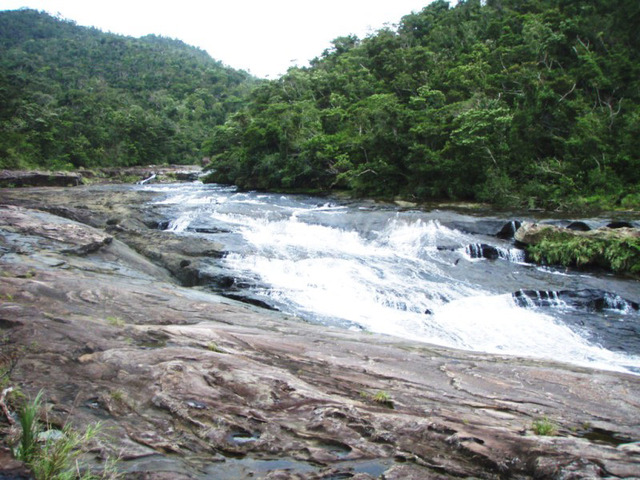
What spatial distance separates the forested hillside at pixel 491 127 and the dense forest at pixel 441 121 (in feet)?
0.31

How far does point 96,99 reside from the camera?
66.5 m

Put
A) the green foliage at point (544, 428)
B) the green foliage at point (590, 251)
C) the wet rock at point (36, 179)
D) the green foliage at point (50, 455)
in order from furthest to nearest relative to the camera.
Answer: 1. the wet rock at point (36, 179)
2. the green foliage at point (590, 251)
3. the green foliage at point (544, 428)
4. the green foliage at point (50, 455)

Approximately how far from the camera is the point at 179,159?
63.1 meters

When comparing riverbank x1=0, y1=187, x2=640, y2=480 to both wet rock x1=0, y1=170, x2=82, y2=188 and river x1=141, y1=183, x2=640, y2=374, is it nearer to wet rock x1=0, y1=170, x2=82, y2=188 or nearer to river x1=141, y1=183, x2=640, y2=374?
river x1=141, y1=183, x2=640, y2=374

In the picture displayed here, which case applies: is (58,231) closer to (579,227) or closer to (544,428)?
(544,428)

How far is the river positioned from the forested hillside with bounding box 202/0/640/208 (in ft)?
22.3

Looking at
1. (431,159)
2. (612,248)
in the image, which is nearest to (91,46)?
(431,159)

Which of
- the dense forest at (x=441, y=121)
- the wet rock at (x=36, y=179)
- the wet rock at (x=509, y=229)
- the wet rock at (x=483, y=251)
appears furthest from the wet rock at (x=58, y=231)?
the wet rock at (x=36, y=179)

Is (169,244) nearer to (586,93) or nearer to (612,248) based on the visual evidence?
(612,248)

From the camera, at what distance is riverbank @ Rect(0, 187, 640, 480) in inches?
130

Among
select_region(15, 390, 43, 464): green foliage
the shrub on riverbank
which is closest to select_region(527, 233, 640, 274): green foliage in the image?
the shrub on riverbank

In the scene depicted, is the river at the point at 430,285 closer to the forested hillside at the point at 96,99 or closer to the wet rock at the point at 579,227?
the wet rock at the point at 579,227

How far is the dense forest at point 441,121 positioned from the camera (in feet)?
77.8

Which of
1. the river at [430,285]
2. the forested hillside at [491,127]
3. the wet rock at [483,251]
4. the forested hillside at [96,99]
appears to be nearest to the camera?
the river at [430,285]
